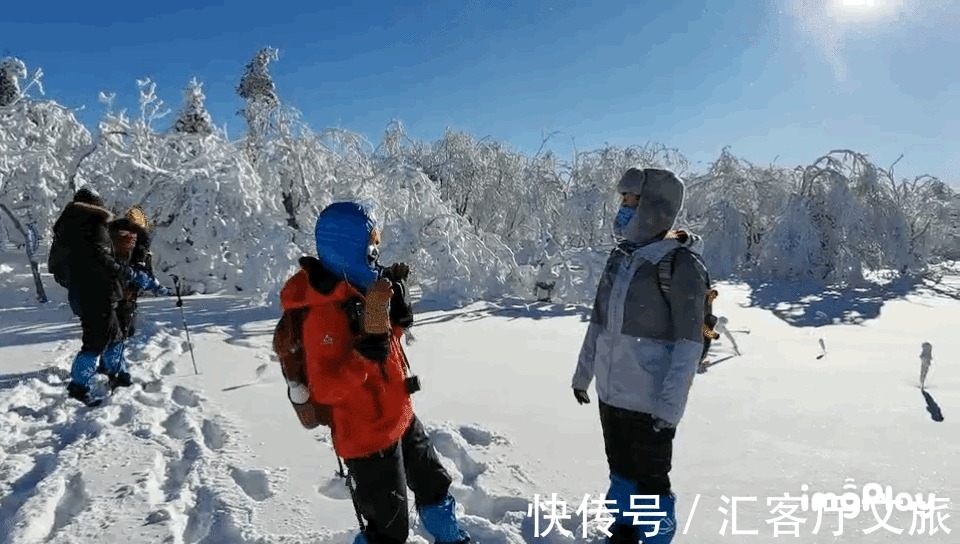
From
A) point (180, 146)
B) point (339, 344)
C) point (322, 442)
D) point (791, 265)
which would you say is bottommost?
point (791, 265)

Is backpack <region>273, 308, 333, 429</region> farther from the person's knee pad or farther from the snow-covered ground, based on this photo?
the person's knee pad

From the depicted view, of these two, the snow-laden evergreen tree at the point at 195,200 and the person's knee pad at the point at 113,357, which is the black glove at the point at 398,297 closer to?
the person's knee pad at the point at 113,357

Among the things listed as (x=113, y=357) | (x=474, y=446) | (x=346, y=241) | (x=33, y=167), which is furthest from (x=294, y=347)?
(x=33, y=167)

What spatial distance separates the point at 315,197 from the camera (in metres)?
11.8

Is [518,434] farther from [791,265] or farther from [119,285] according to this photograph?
[791,265]

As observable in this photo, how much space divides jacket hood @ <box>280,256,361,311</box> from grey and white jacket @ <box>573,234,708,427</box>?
1107 millimetres

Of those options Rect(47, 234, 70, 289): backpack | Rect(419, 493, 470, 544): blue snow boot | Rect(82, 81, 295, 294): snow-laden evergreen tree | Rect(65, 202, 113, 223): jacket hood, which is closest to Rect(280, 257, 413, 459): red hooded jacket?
Rect(419, 493, 470, 544): blue snow boot

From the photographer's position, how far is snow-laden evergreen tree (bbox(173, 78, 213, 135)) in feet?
40.2

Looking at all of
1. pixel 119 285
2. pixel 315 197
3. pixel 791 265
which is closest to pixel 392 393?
pixel 119 285

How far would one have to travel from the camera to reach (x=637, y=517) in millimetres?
2410

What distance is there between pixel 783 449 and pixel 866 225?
17667 millimetres

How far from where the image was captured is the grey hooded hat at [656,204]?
2.40 metres

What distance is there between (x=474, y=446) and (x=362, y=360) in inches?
85.4

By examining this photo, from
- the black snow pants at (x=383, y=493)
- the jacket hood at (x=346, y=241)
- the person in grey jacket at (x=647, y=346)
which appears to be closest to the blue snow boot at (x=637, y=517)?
the person in grey jacket at (x=647, y=346)
